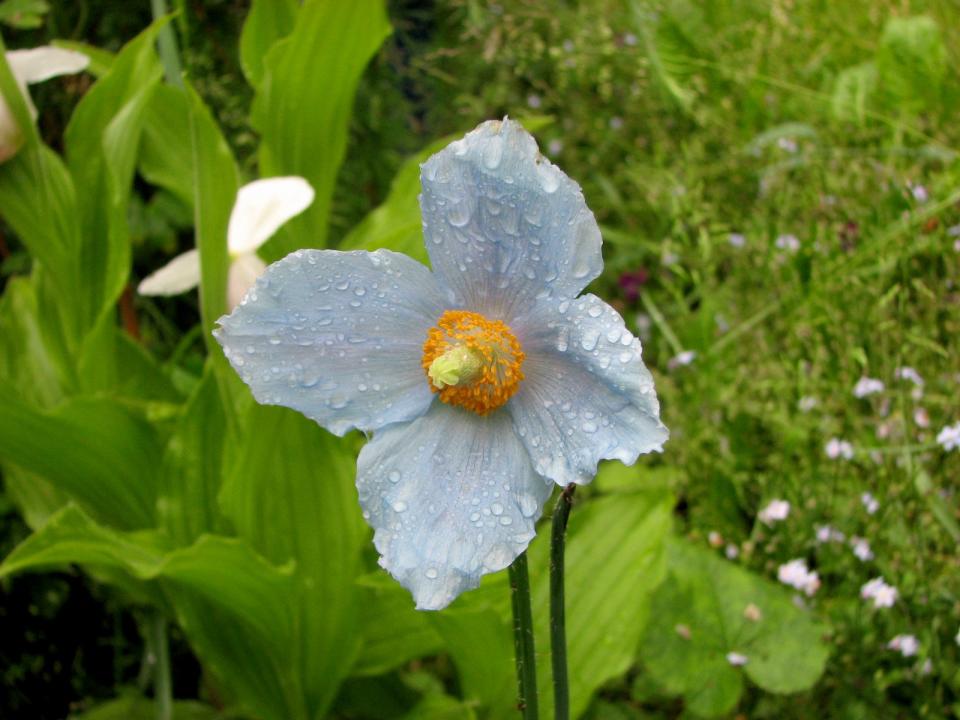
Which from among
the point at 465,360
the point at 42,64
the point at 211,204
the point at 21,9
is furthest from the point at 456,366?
the point at 21,9

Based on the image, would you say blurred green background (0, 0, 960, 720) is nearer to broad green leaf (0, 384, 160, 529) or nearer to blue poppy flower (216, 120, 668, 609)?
broad green leaf (0, 384, 160, 529)

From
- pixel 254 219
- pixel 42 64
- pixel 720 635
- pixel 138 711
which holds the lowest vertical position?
pixel 138 711

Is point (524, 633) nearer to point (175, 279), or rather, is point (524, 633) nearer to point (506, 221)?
point (506, 221)

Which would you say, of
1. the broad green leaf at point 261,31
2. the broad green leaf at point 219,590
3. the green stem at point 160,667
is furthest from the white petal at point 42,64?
the green stem at point 160,667

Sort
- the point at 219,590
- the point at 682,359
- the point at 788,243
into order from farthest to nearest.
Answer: the point at 788,243, the point at 682,359, the point at 219,590

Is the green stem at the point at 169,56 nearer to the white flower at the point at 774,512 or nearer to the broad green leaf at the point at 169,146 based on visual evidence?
the broad green leaf at the point at 169,146
